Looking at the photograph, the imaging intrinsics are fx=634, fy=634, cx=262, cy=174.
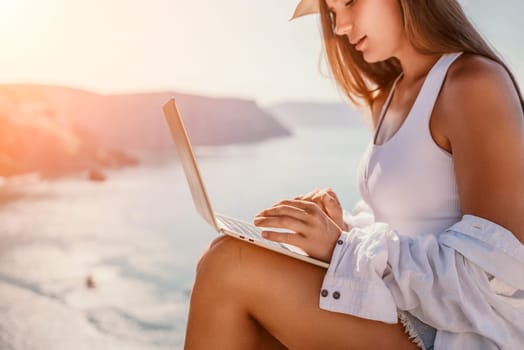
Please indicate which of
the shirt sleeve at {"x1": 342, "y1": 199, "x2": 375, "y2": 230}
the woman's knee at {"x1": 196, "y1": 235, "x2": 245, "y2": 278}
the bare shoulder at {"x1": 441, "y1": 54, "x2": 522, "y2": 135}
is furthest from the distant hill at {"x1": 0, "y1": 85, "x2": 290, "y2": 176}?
the bare shoulder at {"x1": 441, "y1": 54, "x2": 522, "y2": 135}

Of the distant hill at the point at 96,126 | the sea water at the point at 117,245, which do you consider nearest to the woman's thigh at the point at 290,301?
the sea water at the point at 117,245

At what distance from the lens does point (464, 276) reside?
0.75 m

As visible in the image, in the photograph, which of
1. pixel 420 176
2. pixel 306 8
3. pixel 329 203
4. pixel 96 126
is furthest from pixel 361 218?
pixel 96 126

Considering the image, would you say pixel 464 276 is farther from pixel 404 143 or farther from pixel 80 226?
pixel 80 226

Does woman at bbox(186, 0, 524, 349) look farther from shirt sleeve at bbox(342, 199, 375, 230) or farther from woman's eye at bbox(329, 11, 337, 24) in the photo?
woman's eye at bbox(329, 11, 337, 24)

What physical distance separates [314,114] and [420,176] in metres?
3.38

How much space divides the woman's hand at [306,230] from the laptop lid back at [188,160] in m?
0.08

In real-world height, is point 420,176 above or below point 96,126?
above

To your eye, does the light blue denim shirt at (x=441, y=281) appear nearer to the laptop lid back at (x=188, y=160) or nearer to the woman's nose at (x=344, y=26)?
the laptop lid back at (x=188, y=160)

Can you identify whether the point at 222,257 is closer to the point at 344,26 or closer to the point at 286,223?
the point at 286,223

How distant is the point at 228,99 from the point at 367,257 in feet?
11.3

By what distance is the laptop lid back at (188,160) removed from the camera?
Answer: 0.76 metres

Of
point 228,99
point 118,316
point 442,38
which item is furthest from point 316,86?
point 442,38

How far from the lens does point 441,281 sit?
0.74 metres
